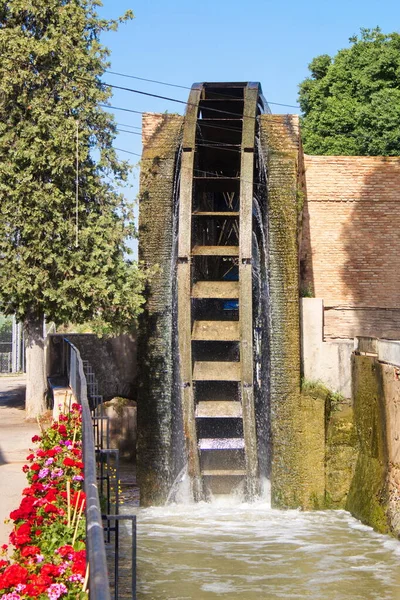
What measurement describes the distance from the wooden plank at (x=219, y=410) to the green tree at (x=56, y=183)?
196 centimetres

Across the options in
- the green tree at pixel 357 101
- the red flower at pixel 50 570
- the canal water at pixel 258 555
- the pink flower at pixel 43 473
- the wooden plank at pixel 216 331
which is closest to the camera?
the red flower at pixel 50 570

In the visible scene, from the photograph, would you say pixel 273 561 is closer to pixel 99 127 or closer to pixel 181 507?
pixel 181 507

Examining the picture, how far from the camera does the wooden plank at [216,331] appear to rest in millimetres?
14680

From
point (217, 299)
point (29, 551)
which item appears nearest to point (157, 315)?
point (217, 299)

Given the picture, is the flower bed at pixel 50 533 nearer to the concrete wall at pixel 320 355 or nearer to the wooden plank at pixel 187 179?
the wooden plank at pixel 187 179

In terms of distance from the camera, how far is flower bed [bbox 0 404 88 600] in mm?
5023

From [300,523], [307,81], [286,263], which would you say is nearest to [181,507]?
[300,523]

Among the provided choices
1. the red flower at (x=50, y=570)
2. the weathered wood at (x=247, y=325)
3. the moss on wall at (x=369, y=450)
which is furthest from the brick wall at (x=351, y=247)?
the red flower at (x=50, y=570)

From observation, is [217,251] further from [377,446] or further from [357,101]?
[357,101]

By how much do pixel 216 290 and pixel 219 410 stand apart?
179 centimetres

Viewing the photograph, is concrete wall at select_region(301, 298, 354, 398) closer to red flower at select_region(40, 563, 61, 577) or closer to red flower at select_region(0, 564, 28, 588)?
red flower at select_region(40, 563, 61, 577)

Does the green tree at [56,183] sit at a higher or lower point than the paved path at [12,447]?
higher

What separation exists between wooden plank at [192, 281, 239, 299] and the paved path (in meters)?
3.13

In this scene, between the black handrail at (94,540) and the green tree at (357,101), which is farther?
the green tree at (357,101)
